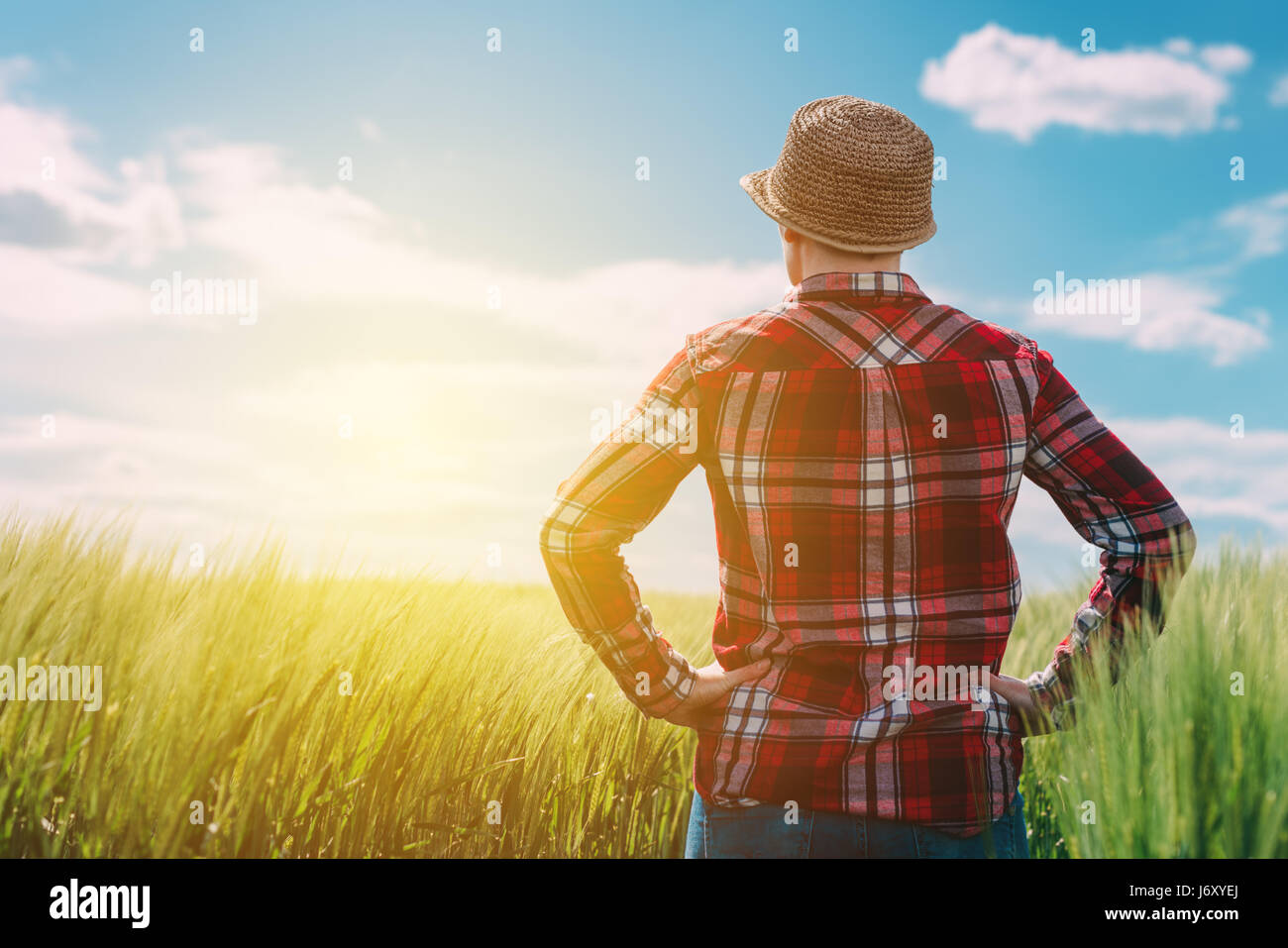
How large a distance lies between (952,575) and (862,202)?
795 millimetres

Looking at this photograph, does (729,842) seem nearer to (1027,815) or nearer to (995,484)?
(995,484)

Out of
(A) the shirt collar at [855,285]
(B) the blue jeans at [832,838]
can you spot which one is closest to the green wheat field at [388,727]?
(B) the blue jeans at [832,838]

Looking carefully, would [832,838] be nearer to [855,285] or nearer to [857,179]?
[855,285]

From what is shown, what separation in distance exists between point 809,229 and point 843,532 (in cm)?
66

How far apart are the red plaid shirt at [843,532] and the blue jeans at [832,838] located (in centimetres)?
3

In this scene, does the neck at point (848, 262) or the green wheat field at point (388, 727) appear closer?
the green wheat field at point (388, 727)

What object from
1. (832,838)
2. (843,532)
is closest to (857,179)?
(843,532)

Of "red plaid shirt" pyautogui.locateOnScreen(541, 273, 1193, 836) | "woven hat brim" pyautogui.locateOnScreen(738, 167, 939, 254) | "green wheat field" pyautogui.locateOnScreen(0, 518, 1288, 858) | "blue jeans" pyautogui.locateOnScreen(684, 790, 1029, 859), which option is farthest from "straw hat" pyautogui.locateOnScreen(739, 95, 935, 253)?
"blue jeans" pyautogui.locateOnScreen(684, 790, 1029, 859)

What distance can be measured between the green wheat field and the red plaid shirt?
0.26 meters

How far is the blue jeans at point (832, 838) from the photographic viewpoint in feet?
4.93

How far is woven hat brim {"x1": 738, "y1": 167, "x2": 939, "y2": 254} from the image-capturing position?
1.69 meters

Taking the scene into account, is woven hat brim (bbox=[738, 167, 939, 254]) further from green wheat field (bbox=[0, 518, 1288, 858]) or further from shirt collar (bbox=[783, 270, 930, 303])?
green wheat field (bbox=[0, 518, 1288, 858])

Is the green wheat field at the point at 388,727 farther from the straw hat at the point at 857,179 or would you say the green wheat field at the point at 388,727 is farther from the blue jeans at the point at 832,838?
the straw hat at the point at 857,179
